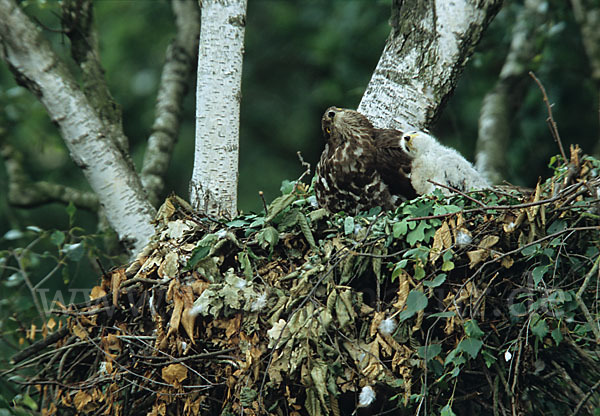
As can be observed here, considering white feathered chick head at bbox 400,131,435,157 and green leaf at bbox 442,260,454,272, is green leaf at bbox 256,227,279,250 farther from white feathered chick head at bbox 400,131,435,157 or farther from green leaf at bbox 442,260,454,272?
white feathered chick head at bbox 400,131,435,157

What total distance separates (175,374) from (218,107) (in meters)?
1.34

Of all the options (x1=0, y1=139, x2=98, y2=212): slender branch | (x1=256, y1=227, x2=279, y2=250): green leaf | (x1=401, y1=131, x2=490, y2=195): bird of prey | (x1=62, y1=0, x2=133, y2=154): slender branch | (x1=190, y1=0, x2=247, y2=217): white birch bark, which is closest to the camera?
(x1=256, y1=227, x2=279, y2=250): green leaf

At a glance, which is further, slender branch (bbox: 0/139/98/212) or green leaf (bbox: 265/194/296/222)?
slender branch (bbox: 0/139/98/212)

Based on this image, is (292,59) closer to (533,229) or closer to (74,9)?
(74,9)

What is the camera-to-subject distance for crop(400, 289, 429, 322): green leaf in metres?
2.41

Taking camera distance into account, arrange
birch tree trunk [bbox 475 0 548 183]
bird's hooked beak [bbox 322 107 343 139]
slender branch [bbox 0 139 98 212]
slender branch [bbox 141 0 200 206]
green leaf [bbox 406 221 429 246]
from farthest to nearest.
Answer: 1. birch tree trunk [bbox 475 0 548 183]
2. slender branch [bbox 0 139 98 212]
3. slender branch [bbox 141 0 200 206]
4. bird's hooked beak [bbox 322 107 343 139]
5. green leaf [bbox 406 221 429 246]

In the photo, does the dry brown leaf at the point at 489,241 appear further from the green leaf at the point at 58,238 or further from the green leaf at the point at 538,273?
the green leaf at the point at 58,238

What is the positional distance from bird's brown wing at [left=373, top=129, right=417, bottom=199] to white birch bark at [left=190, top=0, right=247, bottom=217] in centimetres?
73

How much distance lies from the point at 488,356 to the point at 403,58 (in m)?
1.75

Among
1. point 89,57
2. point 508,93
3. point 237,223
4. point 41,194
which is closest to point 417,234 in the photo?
point 237,223

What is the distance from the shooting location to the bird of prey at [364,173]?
321 centimetres

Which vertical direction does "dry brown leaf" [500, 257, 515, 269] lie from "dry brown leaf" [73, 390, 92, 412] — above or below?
above

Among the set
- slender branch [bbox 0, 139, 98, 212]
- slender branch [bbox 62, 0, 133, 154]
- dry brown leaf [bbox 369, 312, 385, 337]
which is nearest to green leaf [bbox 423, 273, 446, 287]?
dry brown leaf [bbox 369, 312, 385, 337]

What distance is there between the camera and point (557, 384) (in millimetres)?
2635
